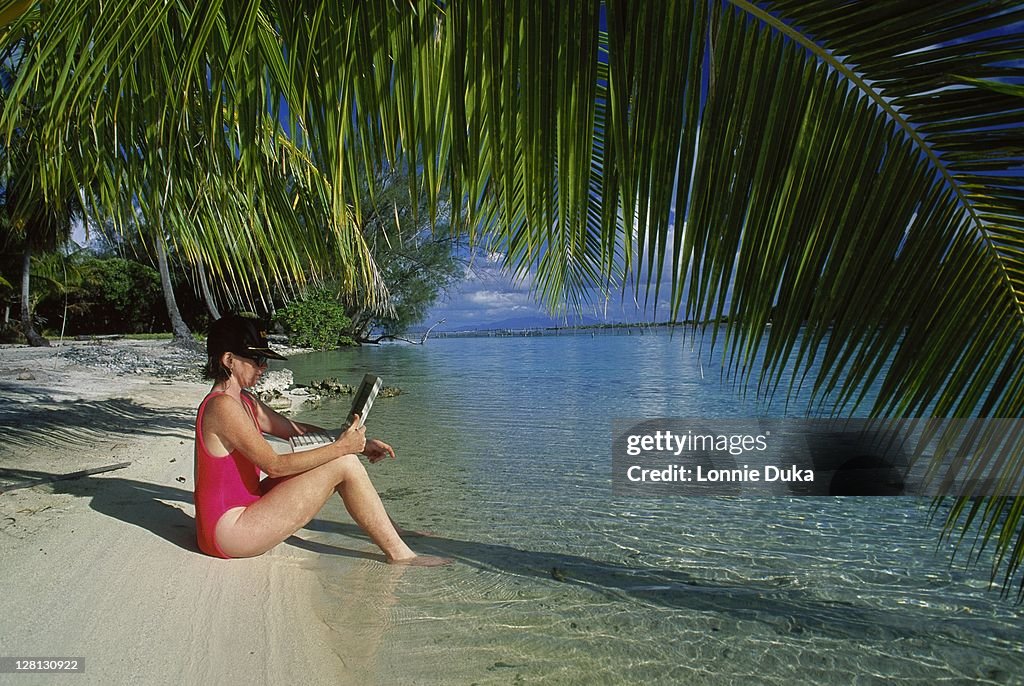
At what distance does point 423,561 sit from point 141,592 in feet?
4.61

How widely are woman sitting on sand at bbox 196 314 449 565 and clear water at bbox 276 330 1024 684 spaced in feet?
1.50

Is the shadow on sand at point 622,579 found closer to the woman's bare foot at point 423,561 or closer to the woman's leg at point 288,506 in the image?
the woman's bare foot at point 423,561

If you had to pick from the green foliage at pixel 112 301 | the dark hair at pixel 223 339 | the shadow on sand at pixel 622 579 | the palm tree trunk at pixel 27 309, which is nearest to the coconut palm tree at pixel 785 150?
the dark hair at pixel 223 339

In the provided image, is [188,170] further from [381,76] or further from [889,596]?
[889,596]

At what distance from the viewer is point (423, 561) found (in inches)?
145

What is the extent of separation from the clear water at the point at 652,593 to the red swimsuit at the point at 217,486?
0.61 meters

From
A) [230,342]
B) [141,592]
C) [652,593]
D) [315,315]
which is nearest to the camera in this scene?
[141,592]

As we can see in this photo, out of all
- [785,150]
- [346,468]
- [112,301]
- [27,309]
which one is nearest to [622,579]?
[346,468]

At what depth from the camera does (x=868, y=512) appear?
5109 millimetres

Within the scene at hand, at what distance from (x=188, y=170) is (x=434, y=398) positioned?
32.9 feet

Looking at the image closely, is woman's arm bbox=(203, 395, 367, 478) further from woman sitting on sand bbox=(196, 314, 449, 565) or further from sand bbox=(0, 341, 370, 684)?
sand bbox=(0, 341, 370, 684)

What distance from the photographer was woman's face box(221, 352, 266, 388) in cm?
303

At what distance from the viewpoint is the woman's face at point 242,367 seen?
303 cm

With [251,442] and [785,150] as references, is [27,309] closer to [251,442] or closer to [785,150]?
[251,442]
